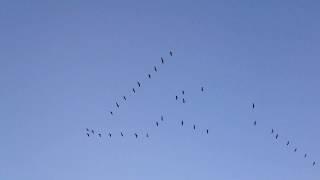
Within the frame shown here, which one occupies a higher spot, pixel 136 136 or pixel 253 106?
pixel 253 106

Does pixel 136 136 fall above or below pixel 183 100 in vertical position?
A: below

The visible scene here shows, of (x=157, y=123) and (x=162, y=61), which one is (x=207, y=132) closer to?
(x=157, y=123)

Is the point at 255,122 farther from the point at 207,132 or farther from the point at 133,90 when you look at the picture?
the point at 133,90

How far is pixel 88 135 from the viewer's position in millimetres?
51031

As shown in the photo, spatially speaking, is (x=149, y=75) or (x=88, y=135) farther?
(x=88, y=135)

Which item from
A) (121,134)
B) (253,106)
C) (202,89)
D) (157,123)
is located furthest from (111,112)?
(253,106)

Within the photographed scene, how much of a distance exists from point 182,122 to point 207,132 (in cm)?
281

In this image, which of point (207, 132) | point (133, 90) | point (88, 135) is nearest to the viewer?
point (207, 132)

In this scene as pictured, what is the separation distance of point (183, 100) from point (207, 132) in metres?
4.49

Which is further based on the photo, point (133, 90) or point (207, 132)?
point (133, 90)

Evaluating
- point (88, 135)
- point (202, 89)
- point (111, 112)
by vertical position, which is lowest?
point (88, 135)

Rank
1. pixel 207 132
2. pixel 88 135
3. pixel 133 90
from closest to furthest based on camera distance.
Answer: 1. pixel 207 132
2. pixel 133 90
3. pixel 88 135

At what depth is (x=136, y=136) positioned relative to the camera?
153 feet

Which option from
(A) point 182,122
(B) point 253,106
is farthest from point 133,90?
(B) point 253,106
